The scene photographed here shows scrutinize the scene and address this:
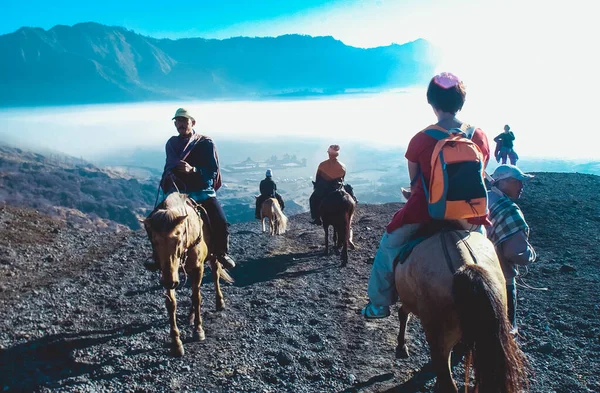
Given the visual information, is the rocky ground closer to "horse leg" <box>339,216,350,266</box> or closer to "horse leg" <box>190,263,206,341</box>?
"horse leg" <box>190,263,206,341</box>

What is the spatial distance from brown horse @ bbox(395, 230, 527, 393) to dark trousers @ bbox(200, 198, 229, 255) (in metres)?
3.67

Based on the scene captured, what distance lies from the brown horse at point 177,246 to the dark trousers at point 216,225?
17 centimetres

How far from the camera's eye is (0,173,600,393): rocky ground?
497cm

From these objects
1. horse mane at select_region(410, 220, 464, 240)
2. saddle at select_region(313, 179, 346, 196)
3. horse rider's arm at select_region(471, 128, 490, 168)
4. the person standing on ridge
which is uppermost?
the person standing on ridge

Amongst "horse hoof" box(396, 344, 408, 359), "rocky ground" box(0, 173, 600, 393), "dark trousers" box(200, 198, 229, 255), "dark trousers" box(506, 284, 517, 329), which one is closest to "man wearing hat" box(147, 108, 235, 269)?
"dark trousers" box(200, 198, 229, 255)

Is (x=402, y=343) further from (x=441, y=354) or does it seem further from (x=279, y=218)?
(x=279, y=218)

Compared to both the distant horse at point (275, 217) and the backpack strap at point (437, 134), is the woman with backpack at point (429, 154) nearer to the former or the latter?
the backpack strap at point (437, 134)

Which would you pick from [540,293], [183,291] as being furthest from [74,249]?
[540,293]

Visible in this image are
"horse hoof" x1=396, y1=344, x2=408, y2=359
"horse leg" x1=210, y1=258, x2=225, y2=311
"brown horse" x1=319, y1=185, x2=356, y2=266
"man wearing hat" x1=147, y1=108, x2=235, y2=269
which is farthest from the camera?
"brown horse" x1=319, y1=185, x2=356, y2=266

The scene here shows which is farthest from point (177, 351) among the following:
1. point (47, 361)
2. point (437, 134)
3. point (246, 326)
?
point (437, 134)

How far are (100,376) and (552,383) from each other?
565 cm

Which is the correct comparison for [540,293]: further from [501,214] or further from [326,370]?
[326,370]

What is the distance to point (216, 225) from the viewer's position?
682 cm

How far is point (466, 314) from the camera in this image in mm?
3084
